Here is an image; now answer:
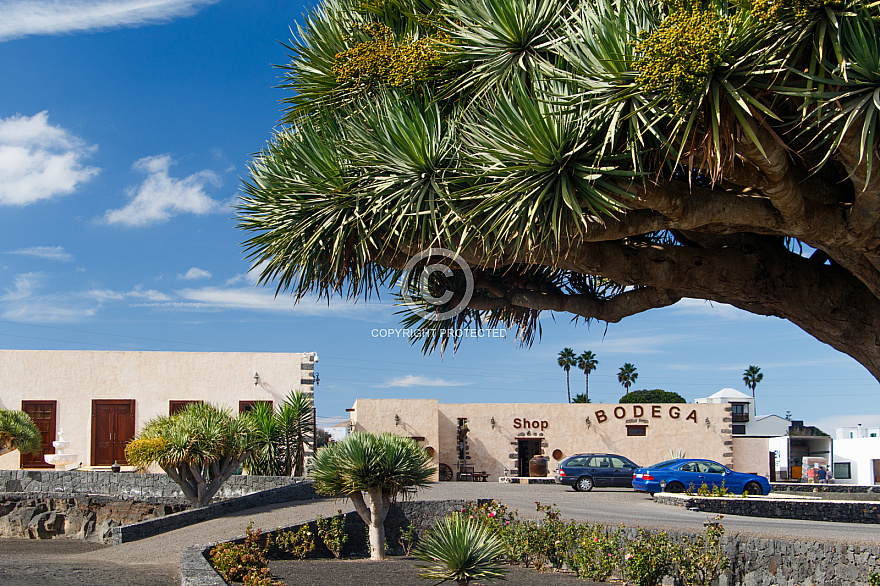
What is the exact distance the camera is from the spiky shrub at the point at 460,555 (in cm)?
731

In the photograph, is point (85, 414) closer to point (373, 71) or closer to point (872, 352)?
point (373, 71)

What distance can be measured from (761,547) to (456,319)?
485 cm

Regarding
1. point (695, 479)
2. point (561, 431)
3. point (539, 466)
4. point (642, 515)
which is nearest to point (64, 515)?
point (642, 515)

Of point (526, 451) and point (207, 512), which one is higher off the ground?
point (207, 512)

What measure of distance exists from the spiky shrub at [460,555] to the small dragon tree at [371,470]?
2.36 m

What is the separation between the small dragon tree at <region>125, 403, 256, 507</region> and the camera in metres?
14.3

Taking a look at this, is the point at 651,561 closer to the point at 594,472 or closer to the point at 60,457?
the point at 594,472

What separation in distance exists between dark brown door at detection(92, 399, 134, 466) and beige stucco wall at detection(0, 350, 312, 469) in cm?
17

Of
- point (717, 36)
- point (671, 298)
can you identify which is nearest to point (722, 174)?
point (717, 36)

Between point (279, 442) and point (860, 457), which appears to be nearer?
point (279, 442)

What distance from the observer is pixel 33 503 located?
60.5ft

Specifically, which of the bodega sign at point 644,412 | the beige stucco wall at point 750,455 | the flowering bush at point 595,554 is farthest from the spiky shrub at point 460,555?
the beige stucco wall at point 750,455

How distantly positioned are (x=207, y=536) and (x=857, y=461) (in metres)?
40.8

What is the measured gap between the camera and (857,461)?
140 feet
